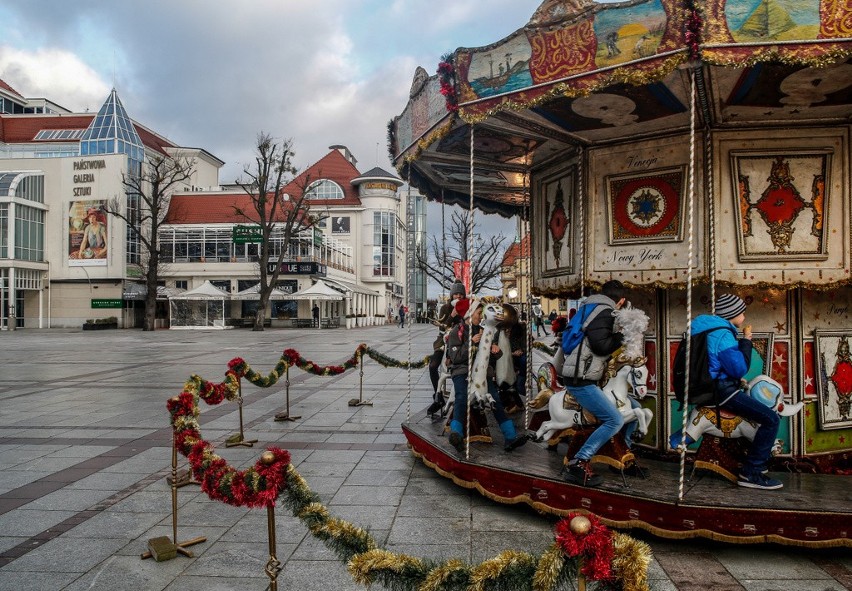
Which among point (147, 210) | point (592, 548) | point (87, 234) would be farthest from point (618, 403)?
point (87, 234)

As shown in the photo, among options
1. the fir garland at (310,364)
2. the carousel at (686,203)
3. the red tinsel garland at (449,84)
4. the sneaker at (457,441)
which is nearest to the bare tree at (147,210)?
the fir garland at (310,364)

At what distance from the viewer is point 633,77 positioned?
5012 mm

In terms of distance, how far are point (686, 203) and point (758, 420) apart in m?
2.67

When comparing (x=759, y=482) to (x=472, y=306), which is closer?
(x=759, y=482)

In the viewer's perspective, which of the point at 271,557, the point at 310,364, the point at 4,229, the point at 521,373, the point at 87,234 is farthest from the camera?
the point at 87,234

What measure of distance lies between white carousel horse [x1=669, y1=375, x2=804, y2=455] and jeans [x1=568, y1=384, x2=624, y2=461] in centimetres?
74

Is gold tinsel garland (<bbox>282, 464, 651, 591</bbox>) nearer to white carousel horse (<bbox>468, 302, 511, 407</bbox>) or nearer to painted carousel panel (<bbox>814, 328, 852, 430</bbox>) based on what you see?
white carousel horse (<bbox>468, 302, 511, 407</bbox>)

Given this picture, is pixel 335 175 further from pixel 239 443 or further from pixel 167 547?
pixel 167 547

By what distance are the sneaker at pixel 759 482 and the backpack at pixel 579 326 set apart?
1892 mm

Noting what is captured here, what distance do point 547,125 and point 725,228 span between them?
2.24 meters

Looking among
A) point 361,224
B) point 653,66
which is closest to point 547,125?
point 653,66

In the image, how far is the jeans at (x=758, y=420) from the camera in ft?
17.3

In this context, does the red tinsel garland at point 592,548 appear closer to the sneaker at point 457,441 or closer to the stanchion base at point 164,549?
the stanchion base at point 164,549

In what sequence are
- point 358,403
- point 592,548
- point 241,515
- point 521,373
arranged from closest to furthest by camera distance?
point 592,548 → point 241,515 → point 521,373 → point 358,403
